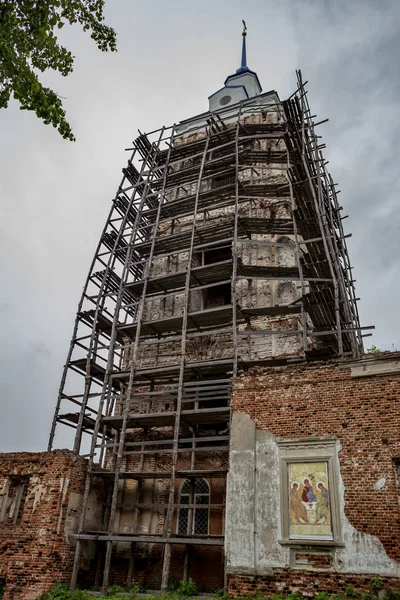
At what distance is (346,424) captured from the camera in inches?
403

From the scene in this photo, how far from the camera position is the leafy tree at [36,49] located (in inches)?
297

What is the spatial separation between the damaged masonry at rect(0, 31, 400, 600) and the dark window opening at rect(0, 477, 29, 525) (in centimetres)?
5

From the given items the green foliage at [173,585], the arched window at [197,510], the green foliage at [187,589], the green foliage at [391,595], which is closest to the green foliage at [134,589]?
the green foliage at [173,585]

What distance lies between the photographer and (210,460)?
15.1 m

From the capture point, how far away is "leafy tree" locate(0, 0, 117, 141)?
7.55m

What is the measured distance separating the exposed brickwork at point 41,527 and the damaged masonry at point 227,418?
4 cm

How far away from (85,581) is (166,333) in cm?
807

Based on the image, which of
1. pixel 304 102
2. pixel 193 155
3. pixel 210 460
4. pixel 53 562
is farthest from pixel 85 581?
pixel 304 102

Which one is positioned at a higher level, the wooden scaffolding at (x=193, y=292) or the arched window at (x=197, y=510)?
the wooden scaffolding at (x=193, y=292)

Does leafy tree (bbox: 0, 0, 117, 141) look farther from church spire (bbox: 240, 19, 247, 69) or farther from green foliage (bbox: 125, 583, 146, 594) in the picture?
church spire (bbox: 240, 19, 247, 69)

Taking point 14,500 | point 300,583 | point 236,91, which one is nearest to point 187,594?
point 300,583

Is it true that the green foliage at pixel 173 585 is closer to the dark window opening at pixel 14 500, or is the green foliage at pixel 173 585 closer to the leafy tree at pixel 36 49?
the dark window opening at pixel 14 500

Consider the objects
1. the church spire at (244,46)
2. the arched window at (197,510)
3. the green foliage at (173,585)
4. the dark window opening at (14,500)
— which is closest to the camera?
the green foliage at (173,585)

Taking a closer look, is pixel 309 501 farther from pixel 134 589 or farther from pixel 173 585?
pixel 134 589
